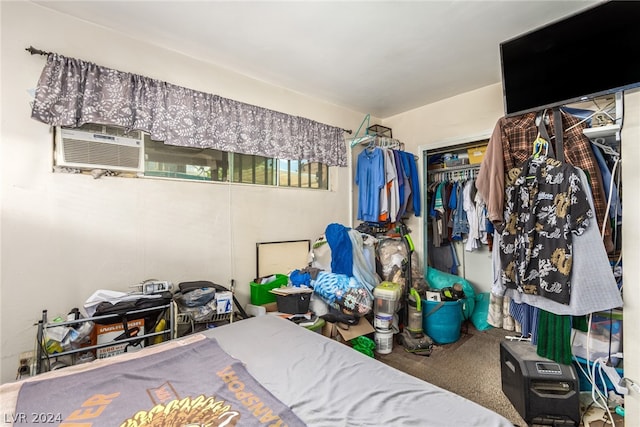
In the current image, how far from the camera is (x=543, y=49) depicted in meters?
1.82

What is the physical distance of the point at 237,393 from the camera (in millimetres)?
1114

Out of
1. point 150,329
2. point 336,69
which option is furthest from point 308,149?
point 150,329

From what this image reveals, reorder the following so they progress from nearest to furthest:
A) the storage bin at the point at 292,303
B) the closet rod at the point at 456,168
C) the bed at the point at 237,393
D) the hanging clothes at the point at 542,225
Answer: the bed at the point at 237,393
the hanging clothes at the point at 542,225
the storage bin at the point at 292,303
the closet rod at the point at 456,168

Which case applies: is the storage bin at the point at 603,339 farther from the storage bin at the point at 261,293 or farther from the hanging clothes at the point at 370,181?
the storage bin at the point at 261,293

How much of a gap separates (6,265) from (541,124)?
343 cm

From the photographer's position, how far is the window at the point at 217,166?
219 cm

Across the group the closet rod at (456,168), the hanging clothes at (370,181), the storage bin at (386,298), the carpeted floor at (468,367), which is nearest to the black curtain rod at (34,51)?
the hanging clothes at (370,181)

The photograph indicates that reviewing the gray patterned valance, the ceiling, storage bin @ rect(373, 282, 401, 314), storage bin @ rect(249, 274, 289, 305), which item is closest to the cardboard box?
storage bin @ rect(249, 274, 289, 305)

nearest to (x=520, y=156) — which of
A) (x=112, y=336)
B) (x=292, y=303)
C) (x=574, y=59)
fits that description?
(x=574, y=59)

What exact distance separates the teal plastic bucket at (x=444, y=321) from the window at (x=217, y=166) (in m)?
1.78

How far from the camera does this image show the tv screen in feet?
5.17

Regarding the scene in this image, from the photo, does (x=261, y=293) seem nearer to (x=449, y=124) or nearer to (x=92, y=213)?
(x=92, y=213)

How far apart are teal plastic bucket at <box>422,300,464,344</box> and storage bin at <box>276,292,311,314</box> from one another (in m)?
1.33

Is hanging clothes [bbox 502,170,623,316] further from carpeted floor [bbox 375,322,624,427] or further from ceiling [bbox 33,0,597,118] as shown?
ceiling [bbox 33,0,597,118]
